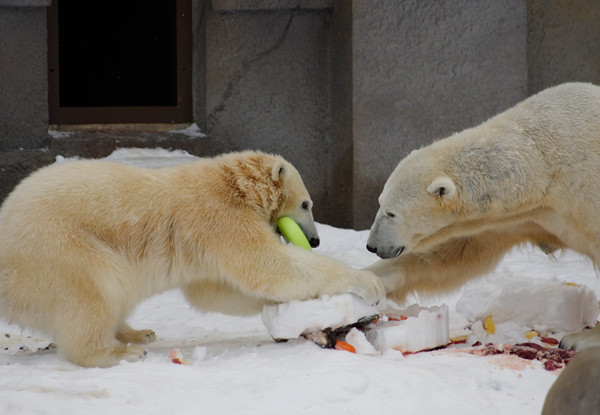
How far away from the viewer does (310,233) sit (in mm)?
3963

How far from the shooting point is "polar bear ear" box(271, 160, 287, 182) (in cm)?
378

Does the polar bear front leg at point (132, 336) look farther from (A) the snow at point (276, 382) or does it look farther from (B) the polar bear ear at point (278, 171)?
(B) the polar bear ear at point (278, 171)

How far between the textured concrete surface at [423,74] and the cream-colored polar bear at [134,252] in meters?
2.86

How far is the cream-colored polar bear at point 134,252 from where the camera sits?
127 inches

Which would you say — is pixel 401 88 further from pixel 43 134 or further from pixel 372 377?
pixel 372 377

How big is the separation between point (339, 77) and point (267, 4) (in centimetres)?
92

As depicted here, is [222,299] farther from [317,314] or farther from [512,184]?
[512,184]

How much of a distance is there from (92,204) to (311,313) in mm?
1081

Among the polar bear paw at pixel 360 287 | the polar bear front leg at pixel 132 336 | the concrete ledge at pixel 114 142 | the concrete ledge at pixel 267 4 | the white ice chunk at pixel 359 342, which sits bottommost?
the polar bear front leg at pixel 132 336

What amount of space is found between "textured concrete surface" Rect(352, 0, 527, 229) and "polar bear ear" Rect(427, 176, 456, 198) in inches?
116

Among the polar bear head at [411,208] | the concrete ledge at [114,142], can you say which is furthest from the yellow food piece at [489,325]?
the concrete ledge at [114,142]

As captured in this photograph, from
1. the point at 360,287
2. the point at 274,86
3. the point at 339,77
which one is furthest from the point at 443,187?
the point at 274,86

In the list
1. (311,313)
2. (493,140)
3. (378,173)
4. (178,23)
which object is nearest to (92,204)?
(311,313)

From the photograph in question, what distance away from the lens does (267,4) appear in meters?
6.94
